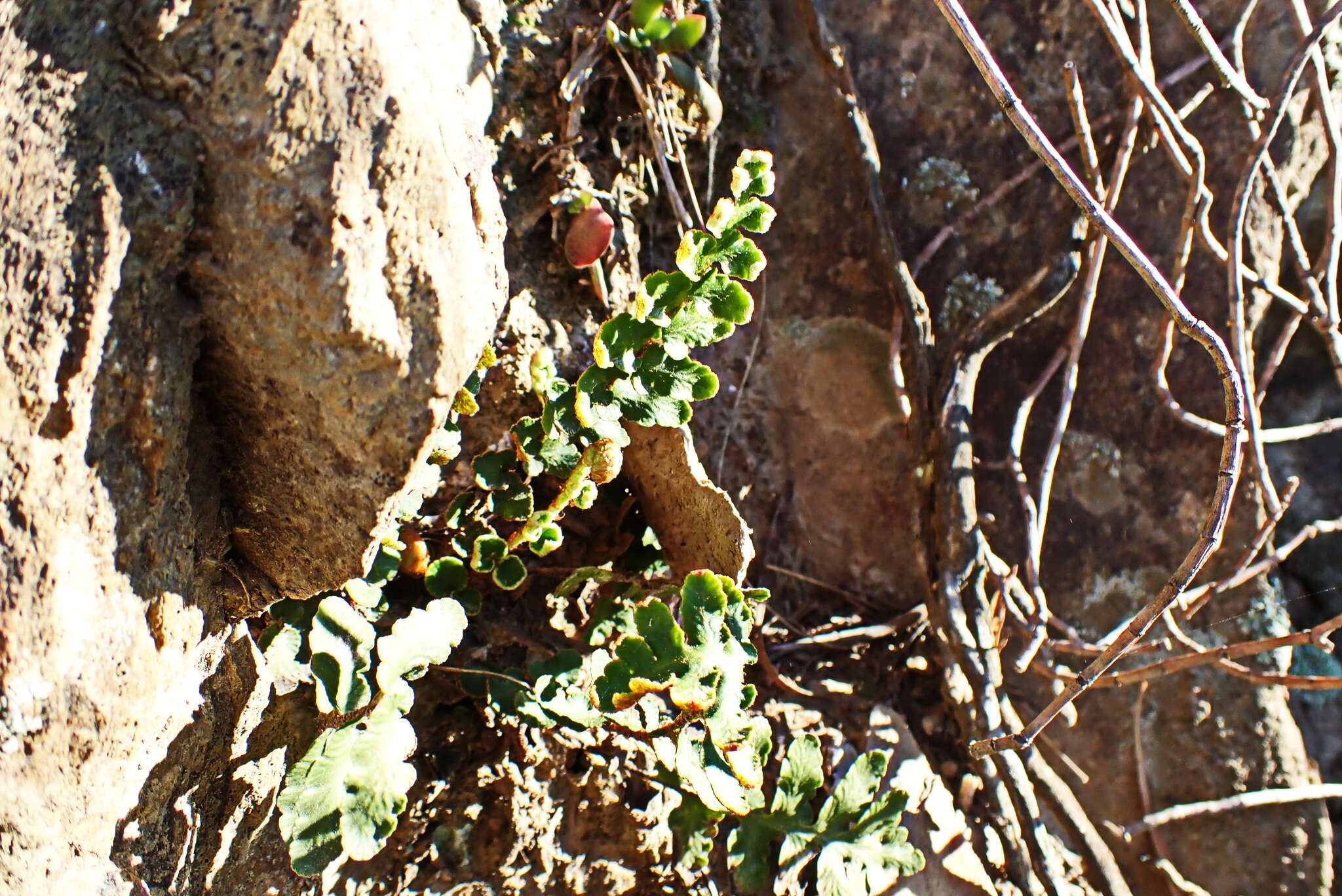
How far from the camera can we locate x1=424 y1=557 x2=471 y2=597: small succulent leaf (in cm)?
140

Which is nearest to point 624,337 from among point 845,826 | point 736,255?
Answer: point 736,255

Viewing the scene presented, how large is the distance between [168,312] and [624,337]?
0.61 m

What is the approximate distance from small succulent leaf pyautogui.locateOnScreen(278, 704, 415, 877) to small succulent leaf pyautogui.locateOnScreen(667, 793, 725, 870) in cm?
50

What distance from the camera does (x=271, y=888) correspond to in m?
1.33

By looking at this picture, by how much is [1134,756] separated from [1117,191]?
46.0 inches

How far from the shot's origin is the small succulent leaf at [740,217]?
1312mm

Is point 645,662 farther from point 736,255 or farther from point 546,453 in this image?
point 736,255

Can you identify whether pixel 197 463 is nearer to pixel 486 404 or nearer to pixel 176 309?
pixel 176 309

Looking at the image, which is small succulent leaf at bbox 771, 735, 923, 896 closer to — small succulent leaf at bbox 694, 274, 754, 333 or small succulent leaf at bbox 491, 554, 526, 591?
small succulent leaf at bbox 491, 554, 526, 591

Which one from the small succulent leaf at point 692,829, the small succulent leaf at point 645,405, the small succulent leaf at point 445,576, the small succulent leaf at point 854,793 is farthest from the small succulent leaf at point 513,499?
the small succulent leaf at point 854,793

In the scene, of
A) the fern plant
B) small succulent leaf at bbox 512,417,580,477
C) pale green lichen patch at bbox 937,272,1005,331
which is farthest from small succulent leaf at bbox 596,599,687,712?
pale green lichen patch at bbox 937,272,1005,331

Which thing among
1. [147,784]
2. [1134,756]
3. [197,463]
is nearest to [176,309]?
[197,463]

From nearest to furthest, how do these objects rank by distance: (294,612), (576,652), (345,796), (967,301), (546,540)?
(345,796) → (294,612) → (546,540) → (576,652) → (967,301)

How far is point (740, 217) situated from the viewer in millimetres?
1327
